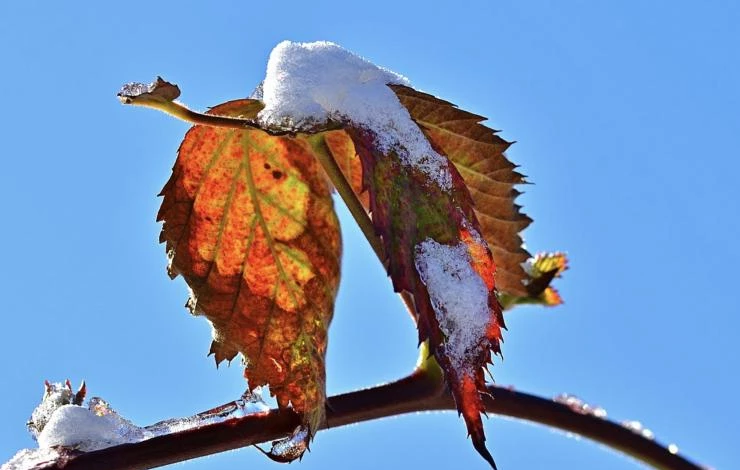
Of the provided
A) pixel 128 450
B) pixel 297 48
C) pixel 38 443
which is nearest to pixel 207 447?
pixel 128 450

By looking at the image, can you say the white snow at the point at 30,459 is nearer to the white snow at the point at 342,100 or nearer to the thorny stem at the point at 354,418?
the thorny stem at the point at 354,418

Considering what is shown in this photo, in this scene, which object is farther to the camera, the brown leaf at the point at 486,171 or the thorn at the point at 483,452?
the brown leaf at the point at 486,171

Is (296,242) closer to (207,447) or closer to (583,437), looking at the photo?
(207,447)

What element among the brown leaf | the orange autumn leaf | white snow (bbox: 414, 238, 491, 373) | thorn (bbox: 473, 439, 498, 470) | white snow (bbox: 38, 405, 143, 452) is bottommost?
thorn (bbox: 473, 439, 498, 470)

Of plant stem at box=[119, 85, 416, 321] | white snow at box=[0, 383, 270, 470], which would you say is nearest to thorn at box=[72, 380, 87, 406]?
white snow at box=[0, 383, 270, 470]

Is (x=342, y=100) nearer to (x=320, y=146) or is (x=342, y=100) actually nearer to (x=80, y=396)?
(x=320, y=146)

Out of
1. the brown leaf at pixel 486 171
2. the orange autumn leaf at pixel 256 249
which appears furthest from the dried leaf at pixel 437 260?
the orange autumn leaf at pixel 256 249

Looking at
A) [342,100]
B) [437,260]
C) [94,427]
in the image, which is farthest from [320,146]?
[94,427]

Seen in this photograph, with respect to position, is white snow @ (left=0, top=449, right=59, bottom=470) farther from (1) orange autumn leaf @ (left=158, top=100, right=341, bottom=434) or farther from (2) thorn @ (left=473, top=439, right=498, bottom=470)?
(2) thorn @ (left=473, top=439, right=498, bottom=470)
